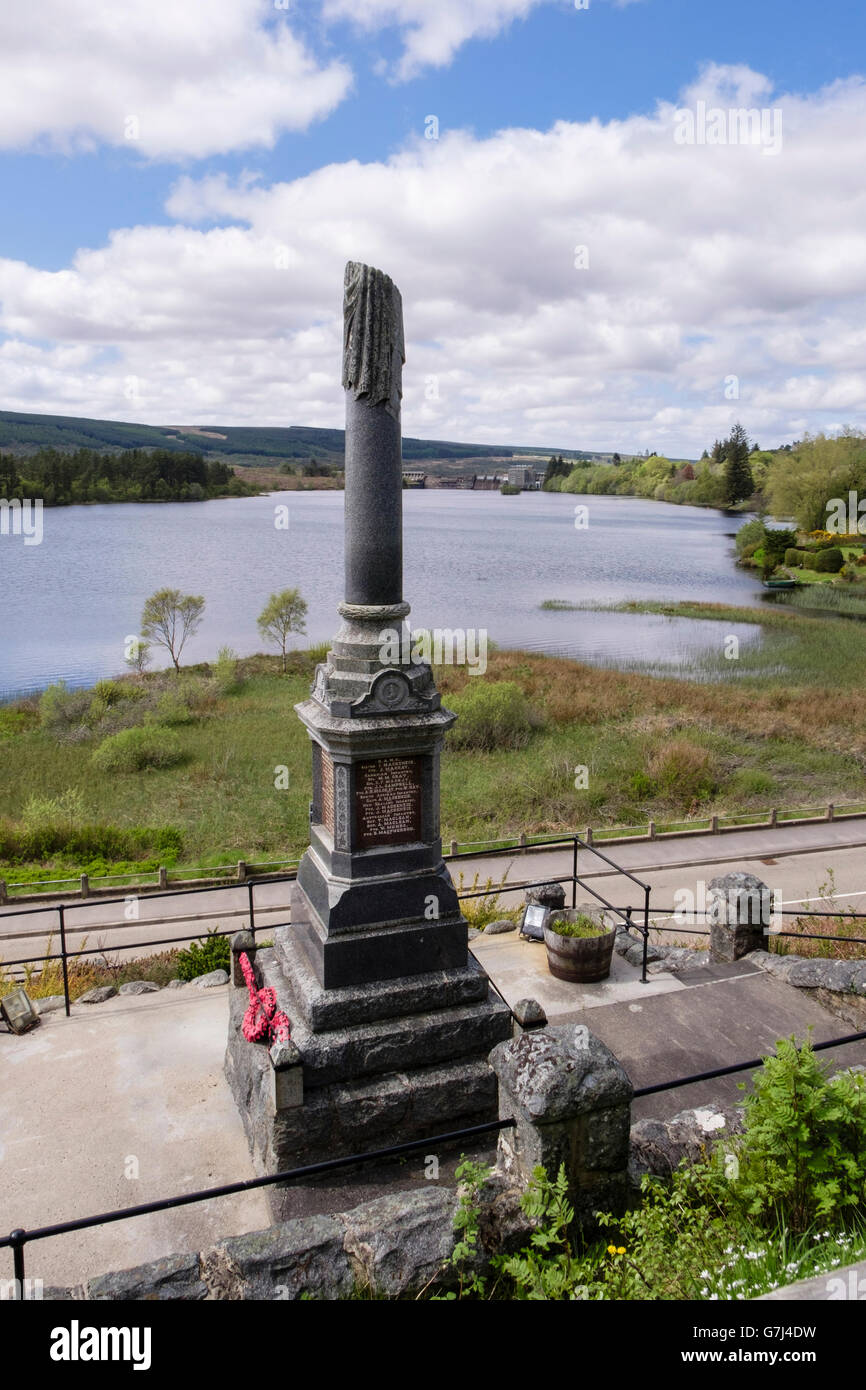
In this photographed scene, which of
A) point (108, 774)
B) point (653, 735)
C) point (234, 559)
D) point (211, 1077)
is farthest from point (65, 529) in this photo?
point (211, 1077)

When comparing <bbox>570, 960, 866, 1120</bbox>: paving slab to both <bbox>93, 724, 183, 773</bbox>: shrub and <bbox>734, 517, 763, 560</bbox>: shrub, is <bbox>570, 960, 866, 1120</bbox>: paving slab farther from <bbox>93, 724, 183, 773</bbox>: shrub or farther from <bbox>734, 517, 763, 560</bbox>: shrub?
<bbox>734, 517, 763, 560</bbox>: shrub

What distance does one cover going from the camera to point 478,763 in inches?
942

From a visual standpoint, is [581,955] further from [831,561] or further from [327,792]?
[831,561]

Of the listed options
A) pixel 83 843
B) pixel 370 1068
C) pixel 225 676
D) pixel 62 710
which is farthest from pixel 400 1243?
pixel 225 676

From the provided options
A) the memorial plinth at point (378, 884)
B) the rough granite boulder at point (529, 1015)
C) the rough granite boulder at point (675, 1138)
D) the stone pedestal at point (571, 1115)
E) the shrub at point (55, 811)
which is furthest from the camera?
the shrub at point (55, 811)

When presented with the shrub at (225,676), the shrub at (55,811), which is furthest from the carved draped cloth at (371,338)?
the shrub at (225,676)

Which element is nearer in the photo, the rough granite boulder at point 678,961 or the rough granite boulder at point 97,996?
the rough granite boulder at point 97,996

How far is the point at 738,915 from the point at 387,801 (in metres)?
4.49

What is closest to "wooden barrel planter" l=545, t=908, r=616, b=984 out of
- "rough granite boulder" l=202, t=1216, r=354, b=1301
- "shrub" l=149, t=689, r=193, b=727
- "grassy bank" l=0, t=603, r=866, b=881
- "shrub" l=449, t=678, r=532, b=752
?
"rough granite boulder" l=202, t=1216, r=354, b=1301

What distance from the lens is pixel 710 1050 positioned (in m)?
7.35

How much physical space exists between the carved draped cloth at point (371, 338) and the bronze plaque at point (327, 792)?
287 centimetres

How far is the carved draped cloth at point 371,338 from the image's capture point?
21.4 feet

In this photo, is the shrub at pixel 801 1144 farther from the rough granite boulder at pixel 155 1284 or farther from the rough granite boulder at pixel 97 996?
the rough granite boulder at pixel 97 996

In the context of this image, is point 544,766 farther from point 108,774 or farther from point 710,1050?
point 710,1050
